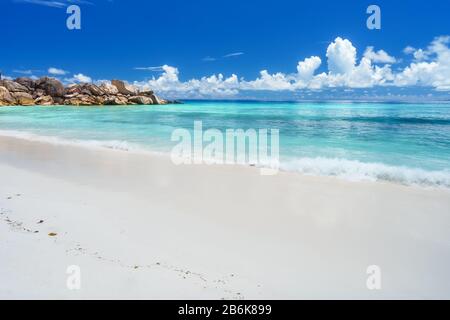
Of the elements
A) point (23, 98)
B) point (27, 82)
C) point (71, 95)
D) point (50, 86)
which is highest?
point (27, 82)

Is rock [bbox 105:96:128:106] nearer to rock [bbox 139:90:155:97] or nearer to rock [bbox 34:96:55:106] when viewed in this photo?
rock [bbox 139:90:155:97]

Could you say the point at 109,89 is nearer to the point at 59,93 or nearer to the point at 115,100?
the point at 115,100

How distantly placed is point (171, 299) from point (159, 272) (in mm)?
445

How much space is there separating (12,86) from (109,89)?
18590 mm

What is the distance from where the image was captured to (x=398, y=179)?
787 cm

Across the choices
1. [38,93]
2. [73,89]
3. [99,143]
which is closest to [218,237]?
[99,143]

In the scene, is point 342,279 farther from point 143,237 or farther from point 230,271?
point 143,237

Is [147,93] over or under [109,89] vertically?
over

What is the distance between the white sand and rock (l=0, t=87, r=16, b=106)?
6372cm

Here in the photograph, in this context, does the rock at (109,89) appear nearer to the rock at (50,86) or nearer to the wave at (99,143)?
the rock at (50,86)

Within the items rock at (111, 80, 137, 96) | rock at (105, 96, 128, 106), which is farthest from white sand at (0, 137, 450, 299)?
rock at (111, 80, 137, 96)

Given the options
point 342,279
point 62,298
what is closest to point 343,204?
point 342,279

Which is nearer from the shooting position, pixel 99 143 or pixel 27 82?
pixel 99 143

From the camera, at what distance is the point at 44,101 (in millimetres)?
62938
